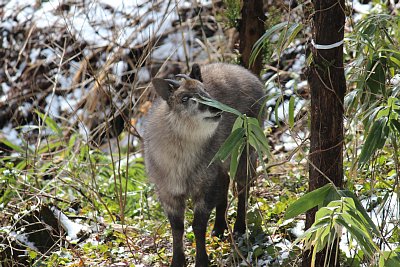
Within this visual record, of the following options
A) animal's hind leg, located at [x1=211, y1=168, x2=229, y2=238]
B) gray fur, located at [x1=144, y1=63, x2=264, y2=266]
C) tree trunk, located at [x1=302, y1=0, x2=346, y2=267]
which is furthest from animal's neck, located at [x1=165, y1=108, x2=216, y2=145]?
tree trunk, located at [x1=302, y1=0, x2=346, y2=267]

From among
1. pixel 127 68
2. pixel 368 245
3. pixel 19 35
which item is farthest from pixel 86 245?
pixel 19 35

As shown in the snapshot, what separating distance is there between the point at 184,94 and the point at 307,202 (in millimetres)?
1623

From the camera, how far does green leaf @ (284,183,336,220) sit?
10.6 feet

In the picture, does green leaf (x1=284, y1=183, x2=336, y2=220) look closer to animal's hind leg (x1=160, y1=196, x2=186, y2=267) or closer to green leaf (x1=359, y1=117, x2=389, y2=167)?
green leaf (x1=359, y1=117, x2=389, y2=167)

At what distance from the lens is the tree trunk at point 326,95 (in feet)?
11.6

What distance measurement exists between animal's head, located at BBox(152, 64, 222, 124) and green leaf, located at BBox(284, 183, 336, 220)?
53.7 inches

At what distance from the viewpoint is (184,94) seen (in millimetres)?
4621

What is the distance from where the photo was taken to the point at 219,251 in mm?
4984

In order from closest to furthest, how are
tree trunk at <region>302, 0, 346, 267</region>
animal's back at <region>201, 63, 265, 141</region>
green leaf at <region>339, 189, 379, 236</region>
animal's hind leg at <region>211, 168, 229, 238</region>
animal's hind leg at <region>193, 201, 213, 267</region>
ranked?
green leaf at <region>339, 189, 379, 236</region> → tree trunk at <region>302, 0, 346, 267</region> → animal's hind leg at <region>193, 201, 213, 267</region> → animal's back at <region>201, 63, 265, 141</region> → animal's hind leg at <region>211, 168, 229, 238</region>

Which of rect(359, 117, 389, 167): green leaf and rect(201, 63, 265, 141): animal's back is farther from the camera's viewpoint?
rect(201, 63, 265, 141): animal's back

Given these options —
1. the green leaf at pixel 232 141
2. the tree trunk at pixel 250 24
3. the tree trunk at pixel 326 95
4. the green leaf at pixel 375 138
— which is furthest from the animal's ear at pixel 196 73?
the green leaf at pixel 375 138

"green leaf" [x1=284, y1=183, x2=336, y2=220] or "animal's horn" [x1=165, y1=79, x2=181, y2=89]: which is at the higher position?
"animal's horn" [x1=165, y1=79, x2=181, y2=89]

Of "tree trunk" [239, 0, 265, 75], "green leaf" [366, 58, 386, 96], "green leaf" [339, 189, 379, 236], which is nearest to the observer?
"green leaf" [339, 189, 379, 236]

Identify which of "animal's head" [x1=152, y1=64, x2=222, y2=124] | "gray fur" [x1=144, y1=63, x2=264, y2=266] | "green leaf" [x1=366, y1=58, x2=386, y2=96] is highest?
"green leaf" [x1=366, y1=58, x2=386, y2=96]
